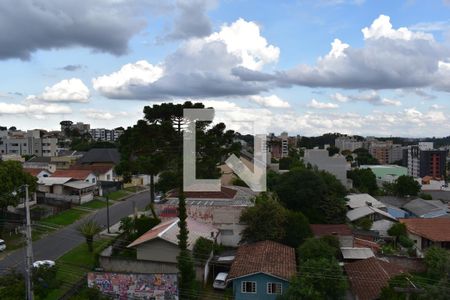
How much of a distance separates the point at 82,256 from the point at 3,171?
766 centimetres

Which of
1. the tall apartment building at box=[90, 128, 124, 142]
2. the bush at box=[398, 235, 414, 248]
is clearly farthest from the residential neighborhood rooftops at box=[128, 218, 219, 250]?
the tall apartment building at box=[90, 128, 124, 142]

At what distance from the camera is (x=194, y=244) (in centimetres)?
2388

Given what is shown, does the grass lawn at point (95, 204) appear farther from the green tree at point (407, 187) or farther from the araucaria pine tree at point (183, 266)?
the green tree at point (407, 187)

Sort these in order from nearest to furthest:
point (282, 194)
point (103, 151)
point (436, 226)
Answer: point (436, 226) < point (282, 194) < point (103, 151)

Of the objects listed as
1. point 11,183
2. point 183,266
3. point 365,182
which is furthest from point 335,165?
point 183,266

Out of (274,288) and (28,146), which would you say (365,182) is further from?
(28,146)

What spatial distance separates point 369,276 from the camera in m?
21.0

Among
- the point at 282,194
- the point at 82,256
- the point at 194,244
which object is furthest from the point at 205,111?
the point at 282,194

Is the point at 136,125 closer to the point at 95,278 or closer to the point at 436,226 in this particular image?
the point at 95,278

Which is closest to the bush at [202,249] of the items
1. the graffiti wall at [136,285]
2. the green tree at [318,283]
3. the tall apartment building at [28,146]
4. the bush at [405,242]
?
the graffiti wall at [136,285]

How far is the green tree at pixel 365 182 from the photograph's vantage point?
203 feet

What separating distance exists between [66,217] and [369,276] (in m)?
24.1

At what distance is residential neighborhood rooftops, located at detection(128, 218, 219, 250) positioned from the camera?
75.8ft

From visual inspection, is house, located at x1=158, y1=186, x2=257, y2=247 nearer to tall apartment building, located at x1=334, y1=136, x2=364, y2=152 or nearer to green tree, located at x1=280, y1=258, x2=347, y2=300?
green tree, located at x1=280, y1=258, x2=347, y2=300
